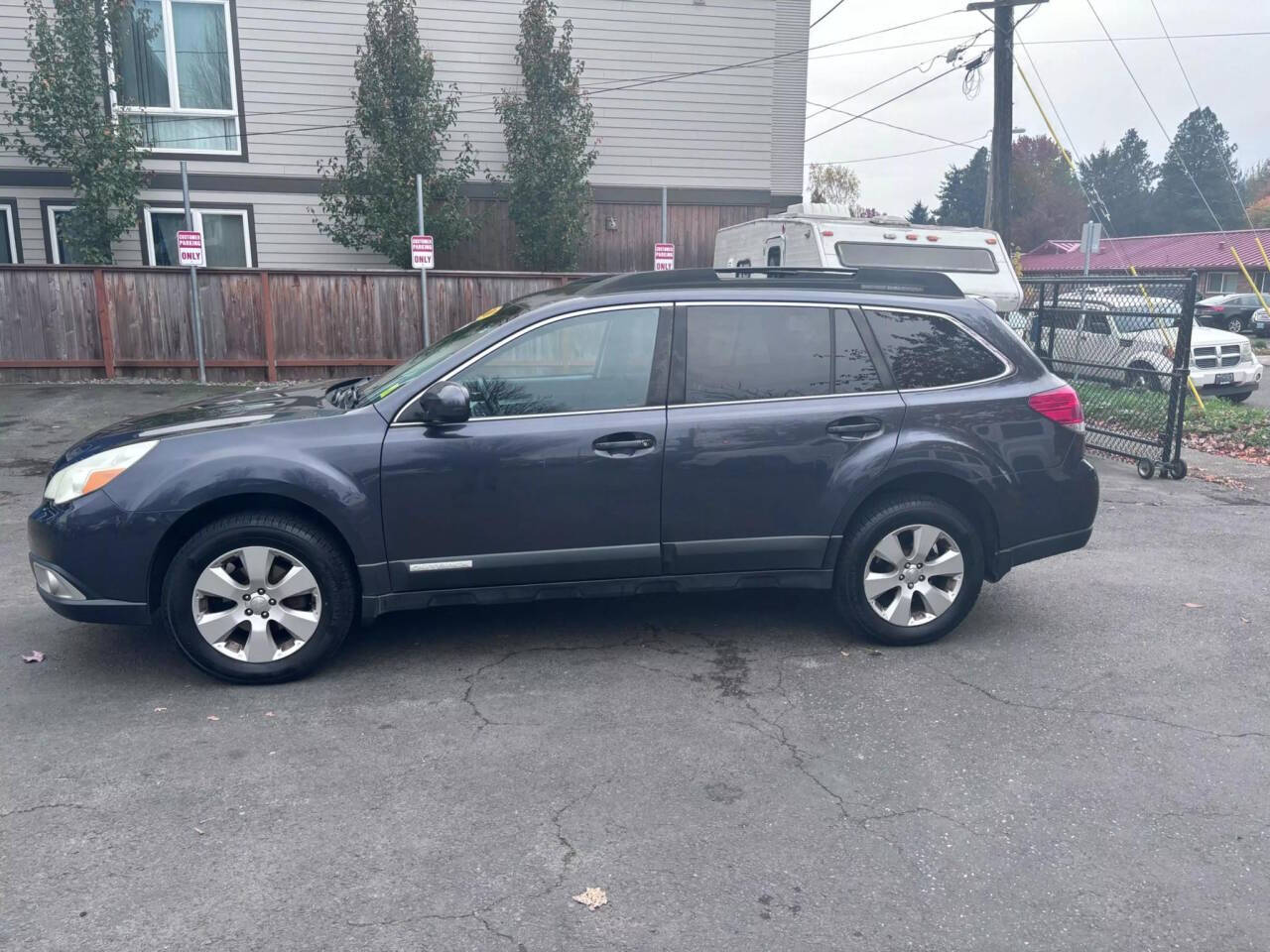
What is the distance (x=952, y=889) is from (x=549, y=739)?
163 cm

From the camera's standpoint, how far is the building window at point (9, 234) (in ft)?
49.9

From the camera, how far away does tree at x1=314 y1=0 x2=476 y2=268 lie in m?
14.8

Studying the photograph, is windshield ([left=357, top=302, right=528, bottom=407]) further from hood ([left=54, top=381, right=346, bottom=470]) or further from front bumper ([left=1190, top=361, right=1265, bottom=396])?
front bumper ([left=1190, top=361, right=1265, bottom=396])

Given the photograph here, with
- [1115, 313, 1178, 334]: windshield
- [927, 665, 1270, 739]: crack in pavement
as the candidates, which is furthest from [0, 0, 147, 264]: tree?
[927, 665, 1270, 739]: crack in pavement

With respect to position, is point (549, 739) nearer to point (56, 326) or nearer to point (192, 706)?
point (192, 706)

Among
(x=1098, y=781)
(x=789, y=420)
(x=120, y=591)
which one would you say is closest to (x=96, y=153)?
(x=120, y=591)

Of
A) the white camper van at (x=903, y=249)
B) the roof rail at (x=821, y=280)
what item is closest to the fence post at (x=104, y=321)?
the white camper van at (x=903, y=249)

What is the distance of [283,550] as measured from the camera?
176 inches

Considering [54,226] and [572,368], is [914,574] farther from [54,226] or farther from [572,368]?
[54,226]

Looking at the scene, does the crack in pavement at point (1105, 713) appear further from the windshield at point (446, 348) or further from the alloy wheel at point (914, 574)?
the windshield at point (446, 348)

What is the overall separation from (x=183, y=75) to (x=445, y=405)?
1374cm

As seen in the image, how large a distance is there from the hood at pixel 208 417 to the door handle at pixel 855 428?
7.57 ft

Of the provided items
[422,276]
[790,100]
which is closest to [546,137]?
[422,276]

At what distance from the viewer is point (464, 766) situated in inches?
153
